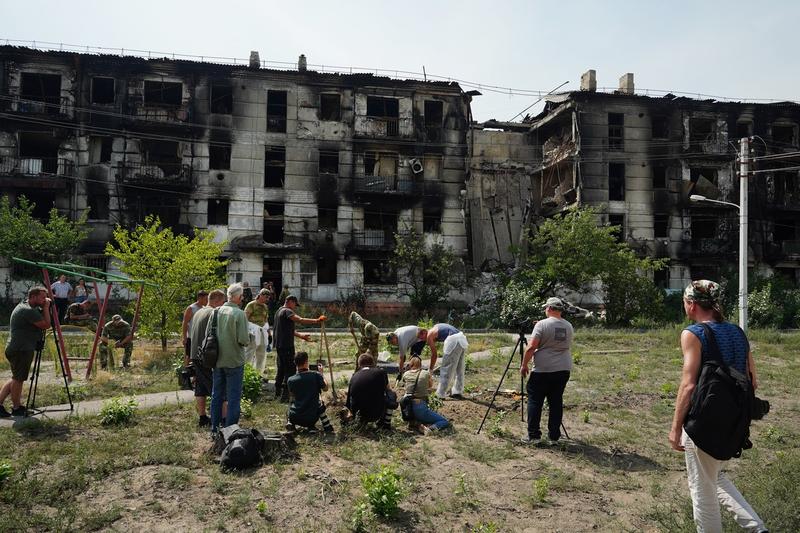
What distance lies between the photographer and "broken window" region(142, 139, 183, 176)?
104 ft

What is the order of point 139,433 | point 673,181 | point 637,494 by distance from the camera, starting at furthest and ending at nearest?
point 673,181 < point 139,433 < point 637,494

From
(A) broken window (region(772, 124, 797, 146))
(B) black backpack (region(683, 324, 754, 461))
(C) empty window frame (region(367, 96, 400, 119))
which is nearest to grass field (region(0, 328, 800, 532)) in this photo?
(B) black backpack (region(683, 324, 754, 461))

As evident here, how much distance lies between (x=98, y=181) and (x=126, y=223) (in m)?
2.99

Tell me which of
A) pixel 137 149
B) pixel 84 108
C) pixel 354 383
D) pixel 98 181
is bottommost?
pixel 354 383

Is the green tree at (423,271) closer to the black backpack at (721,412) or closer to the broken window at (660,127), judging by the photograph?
the broken window at (660,127)

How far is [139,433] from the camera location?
7562 mm

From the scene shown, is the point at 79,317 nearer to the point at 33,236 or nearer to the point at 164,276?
the point at 164,276

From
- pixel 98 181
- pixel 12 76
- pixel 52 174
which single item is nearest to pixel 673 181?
pixel 98 181

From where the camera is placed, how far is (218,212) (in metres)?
32.7

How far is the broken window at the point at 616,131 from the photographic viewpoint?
36000mm

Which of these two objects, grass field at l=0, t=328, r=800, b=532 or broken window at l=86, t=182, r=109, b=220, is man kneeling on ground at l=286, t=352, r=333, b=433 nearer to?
grass field at l=0, t=328, r=800, b=532

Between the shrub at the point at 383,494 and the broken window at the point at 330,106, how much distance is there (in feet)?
102

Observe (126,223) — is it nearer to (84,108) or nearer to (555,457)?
(84,108)

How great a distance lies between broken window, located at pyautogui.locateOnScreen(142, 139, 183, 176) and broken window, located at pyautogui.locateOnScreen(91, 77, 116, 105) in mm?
3500
